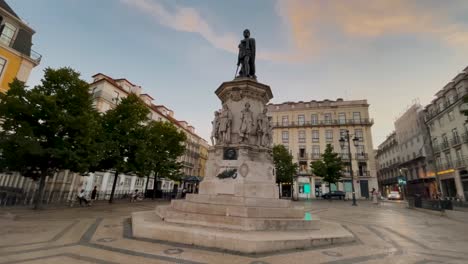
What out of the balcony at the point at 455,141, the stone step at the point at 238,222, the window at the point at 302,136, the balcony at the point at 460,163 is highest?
the window at the point at 302,136

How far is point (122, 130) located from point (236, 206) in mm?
16683

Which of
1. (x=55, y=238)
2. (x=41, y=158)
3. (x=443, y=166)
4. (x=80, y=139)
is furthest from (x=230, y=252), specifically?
(x=443, y=166)

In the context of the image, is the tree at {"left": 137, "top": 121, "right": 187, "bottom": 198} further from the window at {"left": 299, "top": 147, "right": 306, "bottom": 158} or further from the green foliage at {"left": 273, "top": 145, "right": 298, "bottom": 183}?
the window at {"left": 299, "top": 147, "right": 306, "bottom": 158}

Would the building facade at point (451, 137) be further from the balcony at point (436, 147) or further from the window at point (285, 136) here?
the window at point (285, 136)

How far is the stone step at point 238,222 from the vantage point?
20.5 feet

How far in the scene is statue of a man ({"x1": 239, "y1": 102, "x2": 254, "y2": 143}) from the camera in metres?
8.92

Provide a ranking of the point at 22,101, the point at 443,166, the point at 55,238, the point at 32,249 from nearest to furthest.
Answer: the point at 32,249
the point at 55,238
the point at 22,101
the point at 443,166

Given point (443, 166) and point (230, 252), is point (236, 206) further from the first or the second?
point (443, 166)

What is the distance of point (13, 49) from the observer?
69.4 ft

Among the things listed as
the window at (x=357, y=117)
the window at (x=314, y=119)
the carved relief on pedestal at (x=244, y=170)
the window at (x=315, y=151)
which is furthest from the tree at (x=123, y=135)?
the window at (x=357, y=117)

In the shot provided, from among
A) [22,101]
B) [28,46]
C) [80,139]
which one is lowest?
[80,139]

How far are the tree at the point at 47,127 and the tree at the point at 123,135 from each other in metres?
3.73

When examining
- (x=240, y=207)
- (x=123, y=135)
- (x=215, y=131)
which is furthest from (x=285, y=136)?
(x=240, y=207)

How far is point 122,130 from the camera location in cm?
1961
